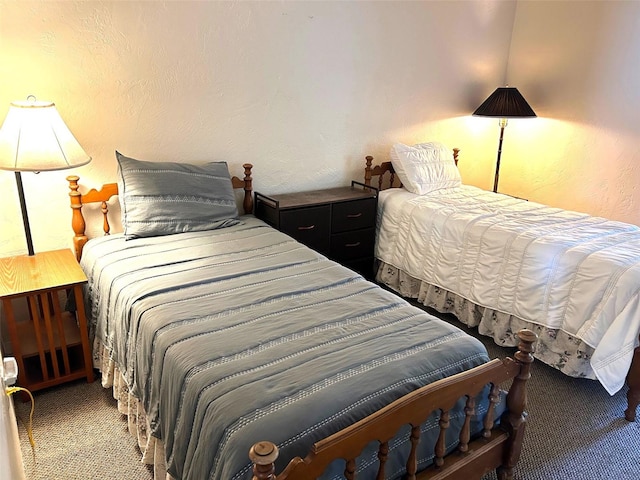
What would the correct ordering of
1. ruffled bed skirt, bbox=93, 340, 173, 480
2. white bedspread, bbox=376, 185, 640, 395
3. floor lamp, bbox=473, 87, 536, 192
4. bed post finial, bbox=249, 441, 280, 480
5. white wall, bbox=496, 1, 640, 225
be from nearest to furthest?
bed post finial, bbox=249, 441, 280, 480 < ruffled bed skirt, bbox=93, 340, 173, 480 < white bedspread, bbox=376, 185, 640, 395 < white wall, bbox=496, 1, 640, 225 < floor lamp, bbox=473, 87, 536, 192

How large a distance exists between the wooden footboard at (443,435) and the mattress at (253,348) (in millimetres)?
51

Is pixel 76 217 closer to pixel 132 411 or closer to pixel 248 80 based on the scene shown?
pixel 132 411

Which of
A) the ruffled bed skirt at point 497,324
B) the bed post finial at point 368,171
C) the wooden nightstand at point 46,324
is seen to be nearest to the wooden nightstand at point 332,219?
the bed post finial at point 368,171

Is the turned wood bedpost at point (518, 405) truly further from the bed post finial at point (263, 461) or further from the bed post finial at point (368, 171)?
the bed post finial at point (368, 171)

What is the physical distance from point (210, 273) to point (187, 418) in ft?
2.54

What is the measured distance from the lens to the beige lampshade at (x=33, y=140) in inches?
83.0

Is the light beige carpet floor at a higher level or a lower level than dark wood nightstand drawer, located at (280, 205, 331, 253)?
lower

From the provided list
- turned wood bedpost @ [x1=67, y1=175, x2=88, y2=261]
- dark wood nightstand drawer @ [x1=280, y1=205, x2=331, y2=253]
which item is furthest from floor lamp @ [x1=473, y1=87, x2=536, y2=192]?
turned wood bedpost @ [x1=67, y1=175, x2=88, y2=261]

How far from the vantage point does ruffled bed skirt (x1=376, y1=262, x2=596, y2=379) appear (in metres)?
2.44

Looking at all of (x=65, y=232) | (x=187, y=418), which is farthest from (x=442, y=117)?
(x=187, y=418)

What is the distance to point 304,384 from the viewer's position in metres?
1.39

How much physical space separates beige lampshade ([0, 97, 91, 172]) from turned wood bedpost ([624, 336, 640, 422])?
8.82 ft

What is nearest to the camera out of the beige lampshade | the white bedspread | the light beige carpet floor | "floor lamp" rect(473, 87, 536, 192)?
the light beige carpet floor

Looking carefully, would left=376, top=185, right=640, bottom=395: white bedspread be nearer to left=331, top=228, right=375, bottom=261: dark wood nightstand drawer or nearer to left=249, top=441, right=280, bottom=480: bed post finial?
left=331, top=228, right=375, bottom=261: dark wood nightstand drawer
